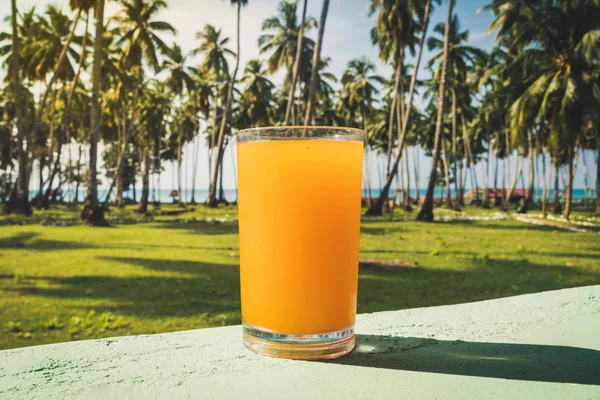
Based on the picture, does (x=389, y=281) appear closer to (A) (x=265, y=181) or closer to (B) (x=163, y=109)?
(A) (x=265, y=181)

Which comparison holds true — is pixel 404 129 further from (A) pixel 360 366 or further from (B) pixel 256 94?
(A) pixel 360 366

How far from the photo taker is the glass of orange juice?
2.92 feet

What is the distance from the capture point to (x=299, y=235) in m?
0.91

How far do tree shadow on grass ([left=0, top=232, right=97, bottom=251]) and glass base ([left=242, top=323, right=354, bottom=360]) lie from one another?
11166 millimetres

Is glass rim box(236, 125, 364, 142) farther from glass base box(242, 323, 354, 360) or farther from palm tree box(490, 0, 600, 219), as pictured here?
palm tree box(490, 0, 600, 219)

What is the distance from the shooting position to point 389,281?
775 centimetres

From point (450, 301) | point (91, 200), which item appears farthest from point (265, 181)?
point (91, 200)

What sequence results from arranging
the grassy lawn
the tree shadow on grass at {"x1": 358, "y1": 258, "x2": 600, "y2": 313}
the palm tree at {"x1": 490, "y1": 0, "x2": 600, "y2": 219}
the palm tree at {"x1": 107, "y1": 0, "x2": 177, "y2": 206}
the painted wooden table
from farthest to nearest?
the palm tree at {"x1": 107, "y1": 0, "x2": 177, "y2": 206}, the palm tree at {"x1": 490, "y1": 0, "x2": 600, "y2": 219}, the tree shadow on grass at {"x1": 358, "y1": 258, "x2": 600, "y2": 313}, the grassy lawn, the painted wooden table

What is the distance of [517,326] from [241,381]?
56cm

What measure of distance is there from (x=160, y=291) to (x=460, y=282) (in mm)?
4698

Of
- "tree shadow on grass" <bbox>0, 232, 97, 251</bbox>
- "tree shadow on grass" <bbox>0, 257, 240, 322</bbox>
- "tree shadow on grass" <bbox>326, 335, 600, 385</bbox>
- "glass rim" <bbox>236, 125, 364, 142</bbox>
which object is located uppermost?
"glass rim" <bbox>236, 125, 364, 142</bbox>

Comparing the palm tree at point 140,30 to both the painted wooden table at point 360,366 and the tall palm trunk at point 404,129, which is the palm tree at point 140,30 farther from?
the painted wooden table at point 360,366

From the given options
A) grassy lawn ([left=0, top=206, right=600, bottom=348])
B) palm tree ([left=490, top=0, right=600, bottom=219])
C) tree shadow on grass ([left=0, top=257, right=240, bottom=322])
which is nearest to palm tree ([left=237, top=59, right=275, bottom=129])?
palm tree ([left=490, top=0, right=600, bottom=219])

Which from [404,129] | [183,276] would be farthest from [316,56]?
[183,276]
